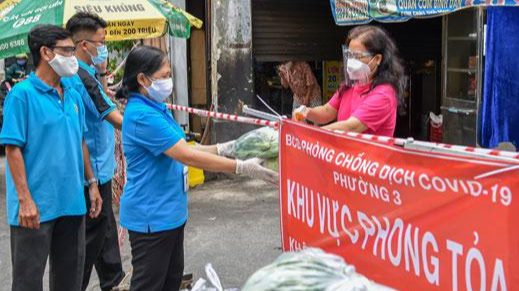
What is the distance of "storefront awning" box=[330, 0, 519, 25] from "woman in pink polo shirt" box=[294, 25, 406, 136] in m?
1.72

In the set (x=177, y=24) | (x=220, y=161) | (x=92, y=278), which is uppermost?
(x=177, y=24)

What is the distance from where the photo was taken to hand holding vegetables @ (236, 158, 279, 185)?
3.31 meters

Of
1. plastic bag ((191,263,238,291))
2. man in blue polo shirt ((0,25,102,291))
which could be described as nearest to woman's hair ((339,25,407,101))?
plastic bag ((191,263,238,291))

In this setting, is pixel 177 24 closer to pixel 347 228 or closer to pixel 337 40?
pixel 337 40

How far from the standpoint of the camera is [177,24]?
687cm

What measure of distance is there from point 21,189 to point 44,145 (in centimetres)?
27

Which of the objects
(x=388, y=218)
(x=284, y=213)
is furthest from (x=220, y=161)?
(x=388, y=218)

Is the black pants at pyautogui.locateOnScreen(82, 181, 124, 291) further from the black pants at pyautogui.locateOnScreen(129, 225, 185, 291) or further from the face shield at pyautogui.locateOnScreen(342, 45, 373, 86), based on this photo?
the face shield at pyautogui.locateOnScreen(342, 45, 373, 86)

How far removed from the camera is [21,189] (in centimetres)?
343

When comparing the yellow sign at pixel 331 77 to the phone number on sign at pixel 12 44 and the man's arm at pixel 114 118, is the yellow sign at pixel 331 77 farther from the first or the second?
the man's arm at pixel 114 118

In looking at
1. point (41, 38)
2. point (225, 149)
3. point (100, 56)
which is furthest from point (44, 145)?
point (100, 56)

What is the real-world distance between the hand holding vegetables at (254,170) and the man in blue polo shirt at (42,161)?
1018mm

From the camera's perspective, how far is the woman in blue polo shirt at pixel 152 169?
331 cm

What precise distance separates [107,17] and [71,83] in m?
2.54
